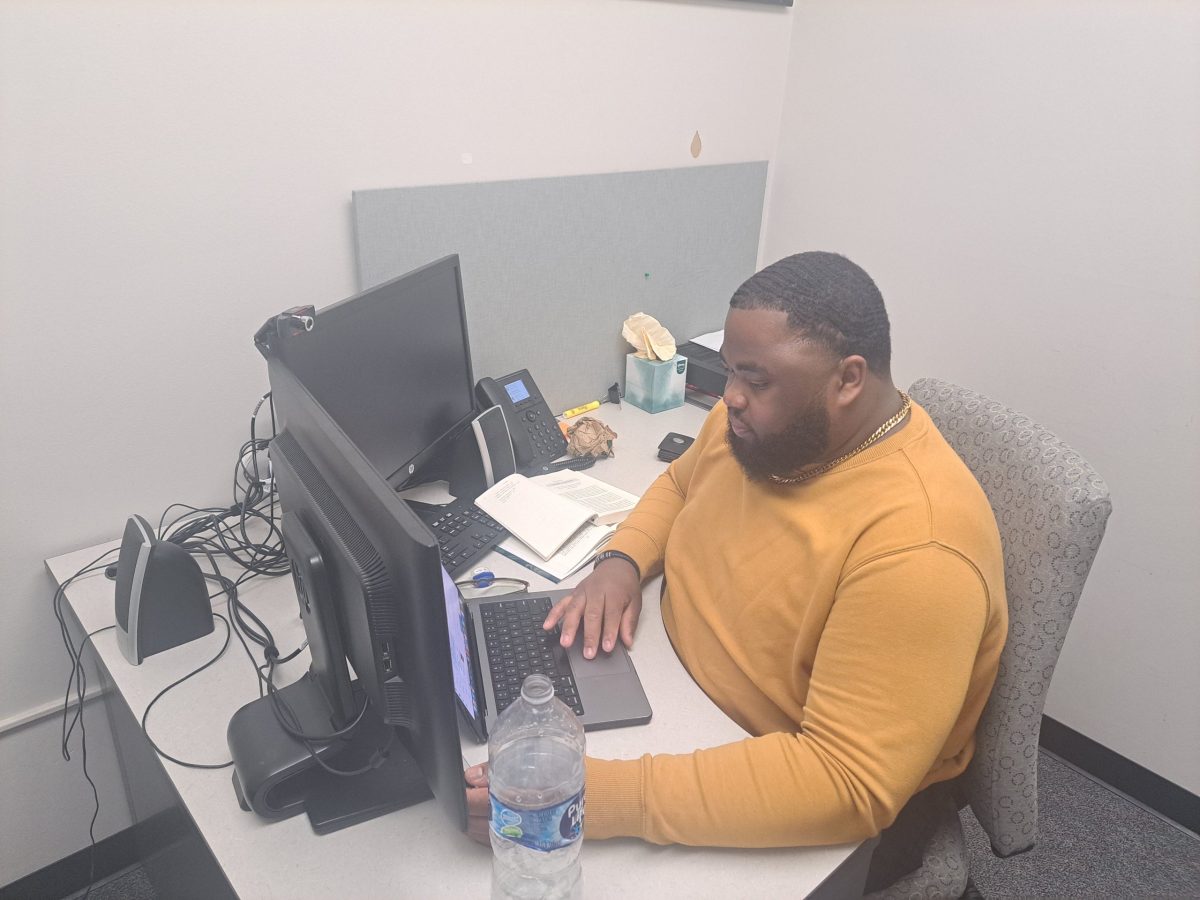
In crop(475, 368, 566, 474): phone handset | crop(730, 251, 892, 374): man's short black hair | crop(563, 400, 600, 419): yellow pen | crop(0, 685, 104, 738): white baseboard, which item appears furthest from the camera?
crop(563, 400, 600, 419): yellow pen

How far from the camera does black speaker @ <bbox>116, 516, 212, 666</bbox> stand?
3.79 feet

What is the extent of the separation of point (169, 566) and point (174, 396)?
382 mm

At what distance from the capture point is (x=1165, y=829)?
73.1 inches

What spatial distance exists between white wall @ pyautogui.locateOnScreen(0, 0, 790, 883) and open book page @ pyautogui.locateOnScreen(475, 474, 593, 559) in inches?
19.6

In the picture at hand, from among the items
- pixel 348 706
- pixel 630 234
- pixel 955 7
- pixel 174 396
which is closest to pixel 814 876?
pixel 348 706

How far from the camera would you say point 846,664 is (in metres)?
0.91

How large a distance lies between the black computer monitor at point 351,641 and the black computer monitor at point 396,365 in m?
0.20

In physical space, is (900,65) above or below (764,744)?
above

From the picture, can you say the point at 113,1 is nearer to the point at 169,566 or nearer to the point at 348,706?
the point at 169,566

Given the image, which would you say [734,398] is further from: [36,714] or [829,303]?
[36,714]

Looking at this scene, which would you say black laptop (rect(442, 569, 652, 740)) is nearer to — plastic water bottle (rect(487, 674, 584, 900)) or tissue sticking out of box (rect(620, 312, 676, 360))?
plastic water bottle (rect(487, 674, 584, 900))

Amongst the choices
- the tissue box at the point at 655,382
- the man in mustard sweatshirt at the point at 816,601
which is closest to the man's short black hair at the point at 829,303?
the man in mustard sweatshirt at the point at 816,601

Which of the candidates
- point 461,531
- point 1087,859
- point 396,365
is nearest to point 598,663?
point 461,531

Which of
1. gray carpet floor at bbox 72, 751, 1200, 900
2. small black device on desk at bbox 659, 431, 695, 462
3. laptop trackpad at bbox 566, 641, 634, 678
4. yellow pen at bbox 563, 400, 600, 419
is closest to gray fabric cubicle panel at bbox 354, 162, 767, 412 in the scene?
yellow pen at bbox 563, 400, 600, 419
